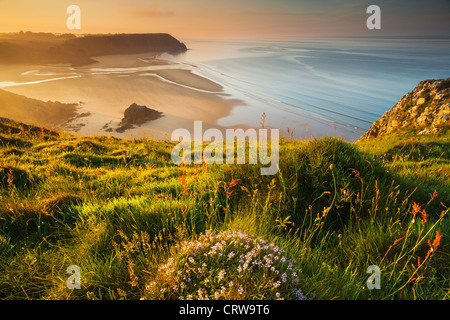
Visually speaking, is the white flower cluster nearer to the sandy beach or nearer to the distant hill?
the sandy beach

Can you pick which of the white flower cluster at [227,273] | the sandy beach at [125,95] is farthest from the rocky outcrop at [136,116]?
the white flower cluster at [227,273]

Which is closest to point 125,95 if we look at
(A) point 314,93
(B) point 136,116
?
(B) point 136,116

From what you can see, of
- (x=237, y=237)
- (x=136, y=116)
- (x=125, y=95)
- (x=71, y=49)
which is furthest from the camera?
(x=71, y=49)

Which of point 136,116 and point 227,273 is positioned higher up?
point 136,116

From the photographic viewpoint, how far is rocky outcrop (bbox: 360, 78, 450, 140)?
501 inches

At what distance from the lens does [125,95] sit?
232ft

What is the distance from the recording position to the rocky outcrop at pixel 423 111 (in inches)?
501

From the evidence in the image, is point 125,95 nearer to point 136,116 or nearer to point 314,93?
point 136,116

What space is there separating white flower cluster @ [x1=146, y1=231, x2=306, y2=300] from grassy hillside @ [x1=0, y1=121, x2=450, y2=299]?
0.5 inches

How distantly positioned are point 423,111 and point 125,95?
235ft

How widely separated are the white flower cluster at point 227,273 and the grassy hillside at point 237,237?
0.01 metres

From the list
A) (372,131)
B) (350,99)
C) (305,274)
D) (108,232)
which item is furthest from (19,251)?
(350,99)

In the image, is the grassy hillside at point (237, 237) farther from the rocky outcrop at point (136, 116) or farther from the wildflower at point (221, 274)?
the rocky outcrop at point (136, 116)

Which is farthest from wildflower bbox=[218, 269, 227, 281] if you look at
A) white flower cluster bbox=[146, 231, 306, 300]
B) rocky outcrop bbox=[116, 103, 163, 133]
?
rocky outcrop bbox=[116, 103, 163, 133]
